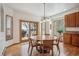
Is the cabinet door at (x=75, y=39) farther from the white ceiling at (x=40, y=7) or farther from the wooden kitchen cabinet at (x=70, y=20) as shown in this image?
the white ceiling at (x=40, y=7)

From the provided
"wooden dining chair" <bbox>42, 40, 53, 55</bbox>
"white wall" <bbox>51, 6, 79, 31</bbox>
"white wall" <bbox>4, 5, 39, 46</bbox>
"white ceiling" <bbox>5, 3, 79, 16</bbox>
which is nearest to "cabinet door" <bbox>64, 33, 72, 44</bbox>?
"white wall" <bbox>51, 6, 79, 31</bbox>

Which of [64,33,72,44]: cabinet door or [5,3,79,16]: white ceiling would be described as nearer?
[5,3,79,16]: white ceiling

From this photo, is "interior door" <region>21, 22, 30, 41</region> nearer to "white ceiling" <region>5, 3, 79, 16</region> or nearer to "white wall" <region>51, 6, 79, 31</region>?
"white ceiling" <region>5, 3, 79, 16</region>

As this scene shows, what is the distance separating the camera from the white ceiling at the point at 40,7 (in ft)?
6.31

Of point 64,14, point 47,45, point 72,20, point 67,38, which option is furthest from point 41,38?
point 72,20

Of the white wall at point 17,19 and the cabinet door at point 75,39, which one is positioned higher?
the white wall at point 17,19

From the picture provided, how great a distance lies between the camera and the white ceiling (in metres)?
1.92

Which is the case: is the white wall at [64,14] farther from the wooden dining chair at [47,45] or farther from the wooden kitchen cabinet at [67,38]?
the wooden dining chair at [47,45]

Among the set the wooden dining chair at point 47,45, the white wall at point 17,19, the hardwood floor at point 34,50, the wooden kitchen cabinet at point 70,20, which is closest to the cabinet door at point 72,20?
the wooden kitchen cabinet at point 70,20

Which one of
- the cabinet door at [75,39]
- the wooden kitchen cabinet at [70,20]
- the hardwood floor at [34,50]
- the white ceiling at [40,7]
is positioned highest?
the white ceiling at [40,7]

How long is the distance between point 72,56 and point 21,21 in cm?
119

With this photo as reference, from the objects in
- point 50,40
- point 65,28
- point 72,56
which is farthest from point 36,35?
point 72,56

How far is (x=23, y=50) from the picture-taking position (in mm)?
2084

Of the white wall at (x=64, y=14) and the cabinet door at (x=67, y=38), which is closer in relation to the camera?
the white wall at (x=64, y=14)
